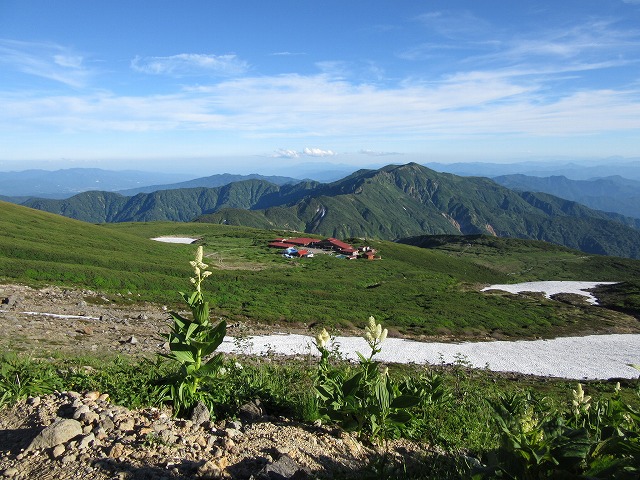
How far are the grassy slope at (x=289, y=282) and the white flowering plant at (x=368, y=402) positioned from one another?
32.8 m

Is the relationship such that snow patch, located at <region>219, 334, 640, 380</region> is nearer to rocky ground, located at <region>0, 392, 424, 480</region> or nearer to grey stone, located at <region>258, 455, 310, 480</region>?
rocky ground, located at <region>0, 392, 424, 480</region>

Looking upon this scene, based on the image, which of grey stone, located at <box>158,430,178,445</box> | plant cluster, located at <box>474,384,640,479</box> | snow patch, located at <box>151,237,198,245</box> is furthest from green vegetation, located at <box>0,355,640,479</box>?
snow patch, located at <box>151,237,198,245</box>

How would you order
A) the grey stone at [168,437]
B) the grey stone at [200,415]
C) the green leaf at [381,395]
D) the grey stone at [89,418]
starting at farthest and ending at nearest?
1. the grey stone at [200,415]
2. the green leaf at [381,395]
3. the grey stone at [89,418]
4. the grey stone at [168,437]

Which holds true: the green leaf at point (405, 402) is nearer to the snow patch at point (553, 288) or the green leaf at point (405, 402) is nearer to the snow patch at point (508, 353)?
the snow patch at point (508, 353)

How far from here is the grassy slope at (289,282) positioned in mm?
42312

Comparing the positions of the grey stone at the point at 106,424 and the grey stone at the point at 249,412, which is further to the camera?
the grey stone at the point at 249,412

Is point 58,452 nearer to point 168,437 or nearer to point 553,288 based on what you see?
point 168,437

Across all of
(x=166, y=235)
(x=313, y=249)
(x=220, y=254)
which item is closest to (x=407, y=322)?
(x=220, y=254)

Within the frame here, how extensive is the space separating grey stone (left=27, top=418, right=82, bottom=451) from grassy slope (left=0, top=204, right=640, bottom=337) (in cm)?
3306

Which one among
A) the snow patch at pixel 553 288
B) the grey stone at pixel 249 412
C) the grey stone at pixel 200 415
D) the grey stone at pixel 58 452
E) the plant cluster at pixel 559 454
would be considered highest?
the plant cluster at pixel 559 454

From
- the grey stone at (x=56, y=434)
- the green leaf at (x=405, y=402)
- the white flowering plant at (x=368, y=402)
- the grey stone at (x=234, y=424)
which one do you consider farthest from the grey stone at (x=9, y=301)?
the green leaf at (x=405, y=402)

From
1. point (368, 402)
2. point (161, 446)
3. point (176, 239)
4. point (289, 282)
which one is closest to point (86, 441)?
point (161, 446)

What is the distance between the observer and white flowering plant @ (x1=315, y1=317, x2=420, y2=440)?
18.9 ft

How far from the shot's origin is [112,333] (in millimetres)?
21281
